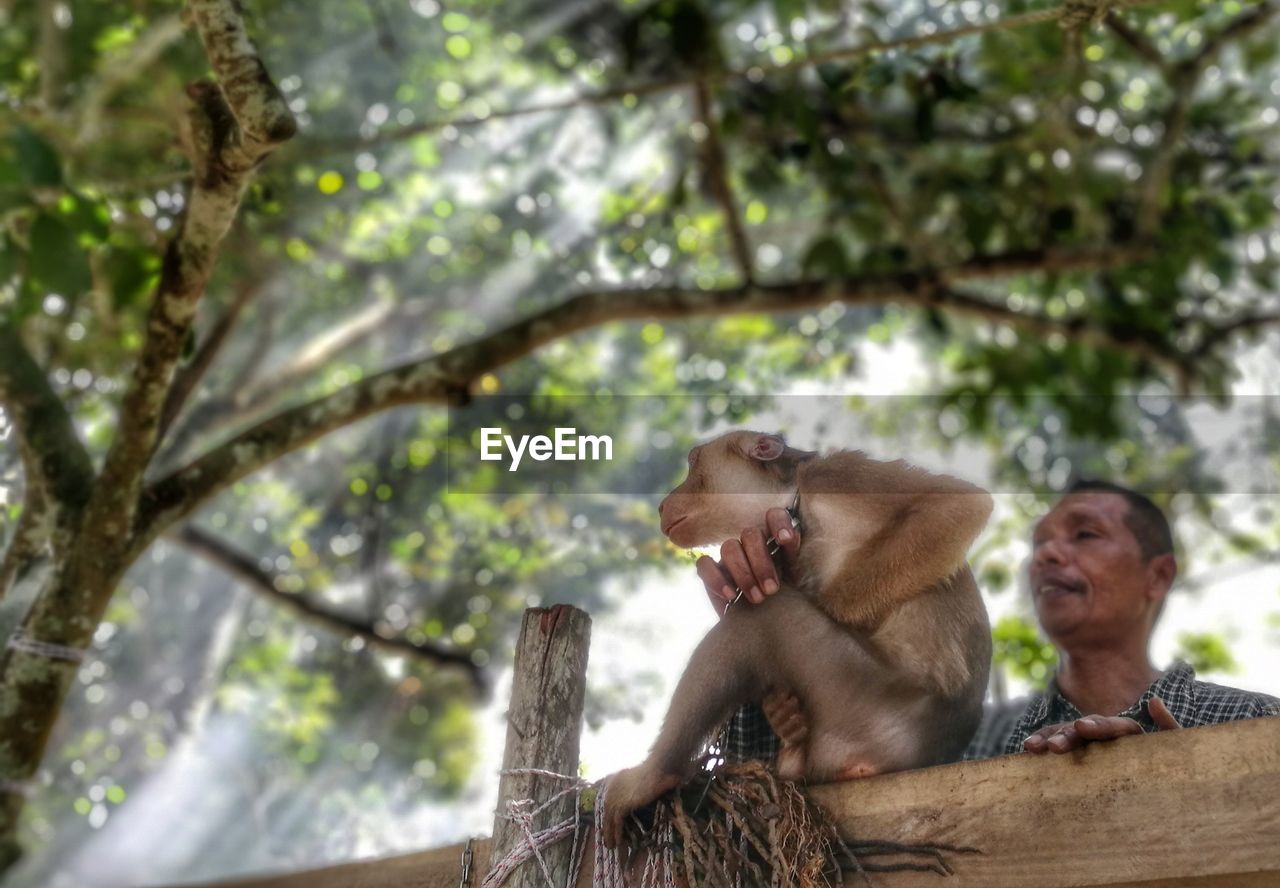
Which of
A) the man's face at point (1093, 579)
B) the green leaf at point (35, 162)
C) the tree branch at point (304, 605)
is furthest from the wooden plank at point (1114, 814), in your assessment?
the tree branch at point (304, 605)

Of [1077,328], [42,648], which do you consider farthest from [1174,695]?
[1077,328]

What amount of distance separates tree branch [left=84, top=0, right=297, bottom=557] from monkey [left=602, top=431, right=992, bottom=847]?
1581 mm

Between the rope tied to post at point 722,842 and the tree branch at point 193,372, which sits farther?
the tree branch at point 193,372

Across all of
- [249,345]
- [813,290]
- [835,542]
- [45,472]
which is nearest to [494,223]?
[249,345]

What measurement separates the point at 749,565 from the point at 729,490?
443 mm

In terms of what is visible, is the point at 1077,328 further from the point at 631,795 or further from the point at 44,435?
the point at 44,435

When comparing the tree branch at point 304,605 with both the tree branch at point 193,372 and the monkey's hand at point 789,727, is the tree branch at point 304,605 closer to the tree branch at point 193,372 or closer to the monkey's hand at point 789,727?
the tree branch at point 193,372

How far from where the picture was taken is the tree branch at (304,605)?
5.67 m

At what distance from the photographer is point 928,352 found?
36.1ft

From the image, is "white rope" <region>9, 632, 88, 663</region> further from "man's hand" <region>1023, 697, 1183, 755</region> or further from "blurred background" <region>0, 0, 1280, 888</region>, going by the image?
"man's hand" <region>1023, 697, 1183, 755</region>

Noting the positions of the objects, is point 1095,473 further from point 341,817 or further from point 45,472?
point 45,472

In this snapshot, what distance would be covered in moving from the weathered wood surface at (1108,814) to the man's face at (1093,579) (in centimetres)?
148

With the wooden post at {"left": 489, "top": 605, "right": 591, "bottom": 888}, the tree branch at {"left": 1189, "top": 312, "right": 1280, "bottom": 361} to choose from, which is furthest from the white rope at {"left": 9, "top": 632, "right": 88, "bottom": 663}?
the tree branch at {"left": 1189, "top": 312, "right": 1280, "bottom": 361}

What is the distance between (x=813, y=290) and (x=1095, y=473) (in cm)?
474
